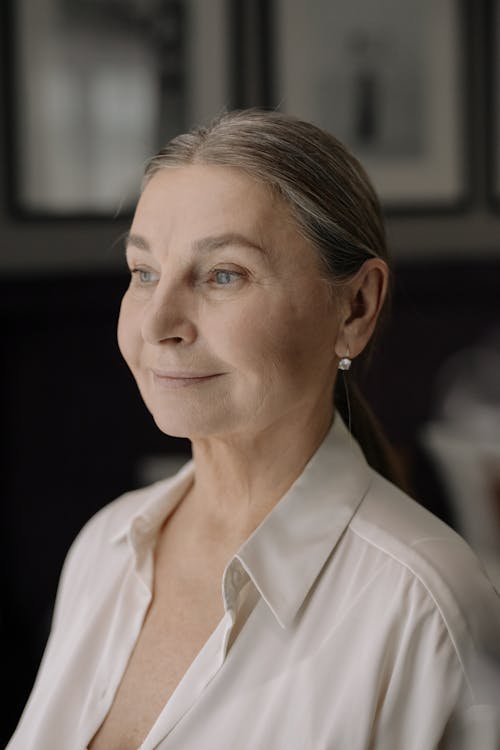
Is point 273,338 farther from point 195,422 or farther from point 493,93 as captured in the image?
→ point 493,93

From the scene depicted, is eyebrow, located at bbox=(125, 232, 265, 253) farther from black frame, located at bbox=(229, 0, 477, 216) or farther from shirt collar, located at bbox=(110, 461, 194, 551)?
black frame, located at bbox=(229, 0, 477, 216)

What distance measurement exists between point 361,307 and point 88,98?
76.0 inches

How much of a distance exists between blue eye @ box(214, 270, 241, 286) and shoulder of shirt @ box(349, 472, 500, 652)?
0.79 feet

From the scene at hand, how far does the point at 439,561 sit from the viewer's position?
2.72 feet

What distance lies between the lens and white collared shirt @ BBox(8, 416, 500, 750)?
79 cm

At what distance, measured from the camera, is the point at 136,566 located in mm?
1020

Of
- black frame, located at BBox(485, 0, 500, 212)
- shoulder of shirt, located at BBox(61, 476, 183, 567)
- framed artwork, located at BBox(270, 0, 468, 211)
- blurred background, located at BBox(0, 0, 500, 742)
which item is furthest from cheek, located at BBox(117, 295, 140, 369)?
black frame, located at BBox(485, 0, 500, 212)

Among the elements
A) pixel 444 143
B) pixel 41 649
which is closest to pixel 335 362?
pixel 41 649

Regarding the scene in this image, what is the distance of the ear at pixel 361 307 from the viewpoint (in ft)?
3.05

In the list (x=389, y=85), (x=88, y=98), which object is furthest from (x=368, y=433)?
(x=389, y=85)

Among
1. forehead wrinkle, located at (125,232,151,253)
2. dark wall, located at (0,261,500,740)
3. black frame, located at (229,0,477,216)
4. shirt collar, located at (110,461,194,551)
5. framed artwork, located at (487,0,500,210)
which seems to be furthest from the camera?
framed artwork, located at (487,0,500,210)

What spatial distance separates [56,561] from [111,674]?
1.73m

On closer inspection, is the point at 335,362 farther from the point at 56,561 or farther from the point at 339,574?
the point at 56,561

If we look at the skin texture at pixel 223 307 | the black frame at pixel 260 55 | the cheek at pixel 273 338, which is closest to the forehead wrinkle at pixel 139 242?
the skin texture at pixel 223 307
